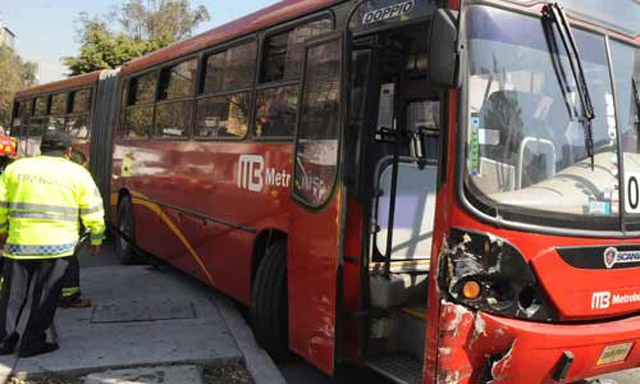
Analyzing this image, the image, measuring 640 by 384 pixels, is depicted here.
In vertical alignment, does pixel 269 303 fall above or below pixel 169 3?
below

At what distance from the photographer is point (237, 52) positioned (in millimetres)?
6305

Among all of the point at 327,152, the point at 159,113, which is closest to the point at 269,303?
the point at 327,152

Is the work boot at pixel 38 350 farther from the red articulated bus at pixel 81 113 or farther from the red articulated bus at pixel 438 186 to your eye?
the red articulated bus at pixel 81 113

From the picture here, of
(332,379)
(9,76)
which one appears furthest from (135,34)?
(332,379)

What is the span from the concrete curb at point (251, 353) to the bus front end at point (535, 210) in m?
1.70

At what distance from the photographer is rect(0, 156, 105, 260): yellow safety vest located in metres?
5.00

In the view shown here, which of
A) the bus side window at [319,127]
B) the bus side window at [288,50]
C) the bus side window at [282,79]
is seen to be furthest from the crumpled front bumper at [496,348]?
the bus side window at [288,50]

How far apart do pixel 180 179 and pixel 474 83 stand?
467 cm

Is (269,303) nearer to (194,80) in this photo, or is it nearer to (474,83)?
(474,83)

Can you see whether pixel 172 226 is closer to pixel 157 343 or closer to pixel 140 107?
pixel 140 107

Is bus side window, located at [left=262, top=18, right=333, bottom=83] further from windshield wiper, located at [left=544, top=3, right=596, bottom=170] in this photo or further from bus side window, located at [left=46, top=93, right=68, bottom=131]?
bus side window, located at [left=46, top=93, right=68, bottom=131]

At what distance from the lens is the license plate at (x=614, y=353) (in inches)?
145

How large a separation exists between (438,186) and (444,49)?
71cm

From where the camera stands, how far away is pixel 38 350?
16.5 feet
